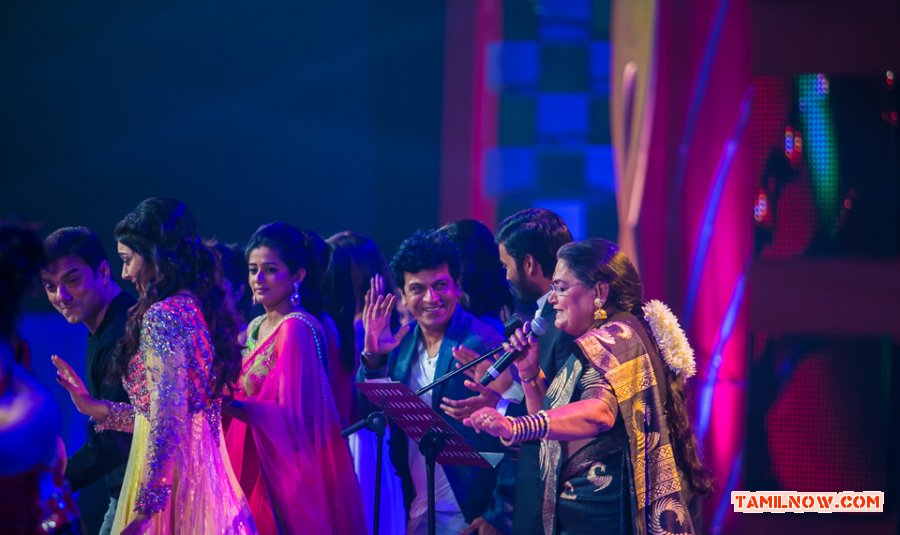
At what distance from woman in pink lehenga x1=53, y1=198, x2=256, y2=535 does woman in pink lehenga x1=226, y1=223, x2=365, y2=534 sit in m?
0.35

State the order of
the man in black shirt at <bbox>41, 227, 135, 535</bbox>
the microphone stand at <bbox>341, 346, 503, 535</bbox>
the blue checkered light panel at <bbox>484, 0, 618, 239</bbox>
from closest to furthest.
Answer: the microphone stand at <bbox>341, 346, 503, 535</bbox> → the man in black shirt at <bbox>41, 227, 135, 535</bbox> → the blue checkered light panel at <bbox>484, 0, 618, 239</bbox>

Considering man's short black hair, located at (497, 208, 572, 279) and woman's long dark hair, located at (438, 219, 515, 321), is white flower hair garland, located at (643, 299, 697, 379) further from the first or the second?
woman's long dark hair, located at (438, 219, 515, 321)

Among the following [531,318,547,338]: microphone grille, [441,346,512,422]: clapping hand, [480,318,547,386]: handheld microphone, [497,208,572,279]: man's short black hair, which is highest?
[497,208,572,279]: man's short black hair

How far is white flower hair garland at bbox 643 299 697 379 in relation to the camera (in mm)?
2902

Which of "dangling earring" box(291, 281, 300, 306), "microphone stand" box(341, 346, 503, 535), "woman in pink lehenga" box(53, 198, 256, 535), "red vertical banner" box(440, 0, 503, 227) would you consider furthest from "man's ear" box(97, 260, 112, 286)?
"red vertical banner" box(440, 0, 503, 227)

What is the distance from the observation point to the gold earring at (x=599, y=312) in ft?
9.67

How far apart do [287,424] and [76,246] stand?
3.05 feet

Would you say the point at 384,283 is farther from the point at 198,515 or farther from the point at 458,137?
the point at 458,137

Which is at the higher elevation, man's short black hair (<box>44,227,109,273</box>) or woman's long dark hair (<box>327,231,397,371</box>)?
man's short black hair (<box>44,227,109,273</box>)

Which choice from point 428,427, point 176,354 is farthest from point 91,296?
point 428,427

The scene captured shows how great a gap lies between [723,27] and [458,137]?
1.46m

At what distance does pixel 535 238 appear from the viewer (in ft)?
11.8

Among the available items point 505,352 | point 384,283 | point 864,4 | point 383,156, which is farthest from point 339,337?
point 864,4

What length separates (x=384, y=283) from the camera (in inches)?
157
